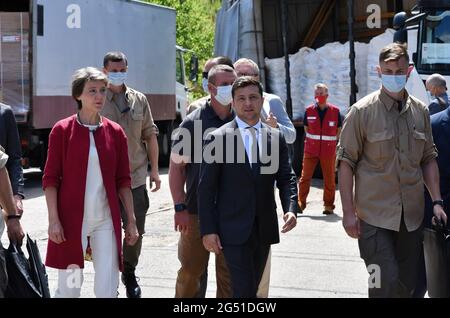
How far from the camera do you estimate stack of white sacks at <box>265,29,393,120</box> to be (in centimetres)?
1485

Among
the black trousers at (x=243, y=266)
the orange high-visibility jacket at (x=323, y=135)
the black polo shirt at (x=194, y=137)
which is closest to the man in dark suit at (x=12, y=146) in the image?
the black polo shirt at (x=194, y=137)

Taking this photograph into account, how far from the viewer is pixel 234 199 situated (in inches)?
209

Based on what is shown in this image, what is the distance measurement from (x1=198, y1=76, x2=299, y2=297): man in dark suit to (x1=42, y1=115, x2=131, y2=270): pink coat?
0.61 meters

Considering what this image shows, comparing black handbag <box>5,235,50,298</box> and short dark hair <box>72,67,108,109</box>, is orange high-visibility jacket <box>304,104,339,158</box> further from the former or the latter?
black handbag <box>5,235,50,298</box>

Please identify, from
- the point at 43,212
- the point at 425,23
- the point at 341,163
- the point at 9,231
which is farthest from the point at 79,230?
the point at 425,23

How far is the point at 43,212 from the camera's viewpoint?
12.8m

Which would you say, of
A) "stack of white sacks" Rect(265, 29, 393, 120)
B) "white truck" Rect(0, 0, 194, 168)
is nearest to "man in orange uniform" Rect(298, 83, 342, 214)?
"stack of white sacks" Rect(265, 29, 393, 120)

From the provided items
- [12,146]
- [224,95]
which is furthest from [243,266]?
[12,146]

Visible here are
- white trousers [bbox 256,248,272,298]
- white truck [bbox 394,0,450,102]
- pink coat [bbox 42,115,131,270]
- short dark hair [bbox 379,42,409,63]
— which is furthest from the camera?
white truck [bbox 394,0,450,102]

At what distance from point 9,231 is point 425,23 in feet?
28.8

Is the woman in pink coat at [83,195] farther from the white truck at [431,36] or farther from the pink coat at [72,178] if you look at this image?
the white truck at [431,36]

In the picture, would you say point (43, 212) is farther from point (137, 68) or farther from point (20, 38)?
point (137, 68)
